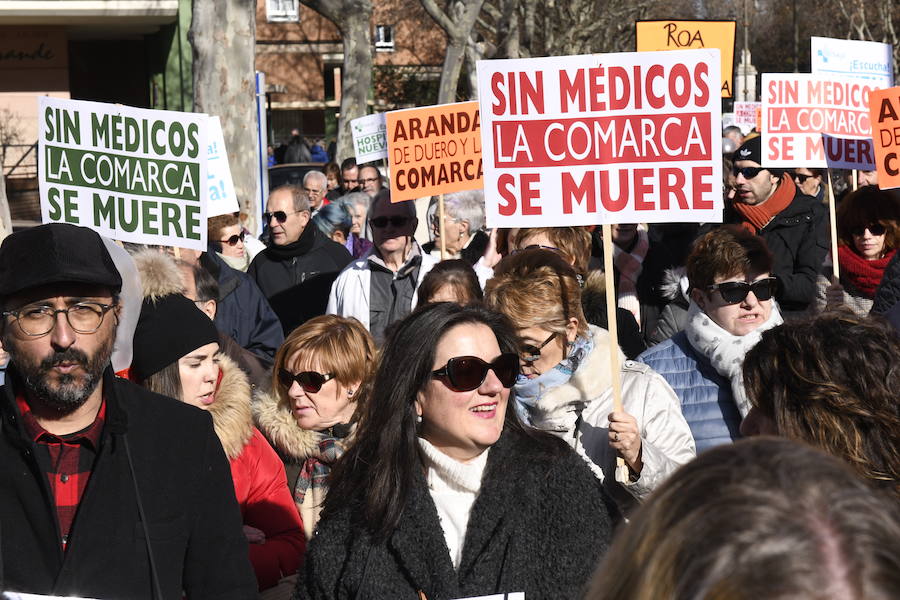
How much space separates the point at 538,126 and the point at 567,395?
136 cm

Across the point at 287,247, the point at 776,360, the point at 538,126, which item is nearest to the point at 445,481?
the point at 776,360

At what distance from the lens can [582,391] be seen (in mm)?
4105

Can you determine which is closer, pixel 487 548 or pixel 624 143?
pixel 487 548

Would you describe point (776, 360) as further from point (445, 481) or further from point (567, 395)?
point (567, 395)

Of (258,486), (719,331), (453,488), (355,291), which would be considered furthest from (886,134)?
(453,488)

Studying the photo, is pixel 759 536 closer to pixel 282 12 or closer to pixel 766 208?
pixel 766 208

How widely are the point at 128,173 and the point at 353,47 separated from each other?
17883 mm

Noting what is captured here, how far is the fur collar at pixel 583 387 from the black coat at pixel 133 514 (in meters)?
1.42

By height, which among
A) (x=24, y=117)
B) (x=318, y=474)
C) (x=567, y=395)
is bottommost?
(x=318, y=474)

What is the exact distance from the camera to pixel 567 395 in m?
4.10

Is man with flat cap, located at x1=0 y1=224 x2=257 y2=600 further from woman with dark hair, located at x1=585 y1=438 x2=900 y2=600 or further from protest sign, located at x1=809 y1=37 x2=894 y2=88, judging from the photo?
protest sign, located at x1=809 y1=37 x2=894 y2=88

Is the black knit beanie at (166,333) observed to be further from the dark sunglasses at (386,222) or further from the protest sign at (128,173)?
the dark sunglasses at (386,222)

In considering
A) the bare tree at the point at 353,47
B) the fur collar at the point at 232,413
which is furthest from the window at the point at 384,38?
the fur collar at the point at 232,413

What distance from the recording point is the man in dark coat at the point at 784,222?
6766mm
